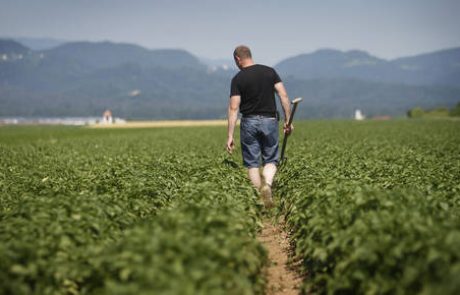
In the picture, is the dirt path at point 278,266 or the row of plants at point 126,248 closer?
the row of plants at point 126,248

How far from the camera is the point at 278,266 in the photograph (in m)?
7.53

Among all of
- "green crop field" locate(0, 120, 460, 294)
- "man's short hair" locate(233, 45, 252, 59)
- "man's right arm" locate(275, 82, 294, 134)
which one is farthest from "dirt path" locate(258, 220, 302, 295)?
"man's short hair" locate(233, 45, 252, 59)

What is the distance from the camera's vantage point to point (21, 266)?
15.5 ft

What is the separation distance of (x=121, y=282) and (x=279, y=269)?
10.2 feet

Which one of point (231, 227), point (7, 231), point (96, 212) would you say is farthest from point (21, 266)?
point (231, 227)

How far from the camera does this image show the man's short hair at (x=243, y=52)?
1002 centimetres

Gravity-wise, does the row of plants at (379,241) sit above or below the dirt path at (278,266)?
above

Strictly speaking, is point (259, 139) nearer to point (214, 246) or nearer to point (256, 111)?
point (256, 111)

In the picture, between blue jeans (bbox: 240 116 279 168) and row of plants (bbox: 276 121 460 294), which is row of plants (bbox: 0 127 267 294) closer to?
→ row of plants (bbox: 276 121 460 294)

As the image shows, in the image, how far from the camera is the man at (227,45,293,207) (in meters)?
10.0

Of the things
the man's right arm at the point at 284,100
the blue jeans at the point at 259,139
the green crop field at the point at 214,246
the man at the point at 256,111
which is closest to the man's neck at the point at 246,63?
the man at the point at 256,111

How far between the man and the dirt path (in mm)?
737

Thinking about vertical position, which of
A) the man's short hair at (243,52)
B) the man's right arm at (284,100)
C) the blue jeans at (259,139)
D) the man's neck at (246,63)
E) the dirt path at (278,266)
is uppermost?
the man's short hair at (243,52)

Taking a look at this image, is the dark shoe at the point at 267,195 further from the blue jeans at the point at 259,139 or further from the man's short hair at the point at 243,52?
the man's short hair at the point at 243,52
